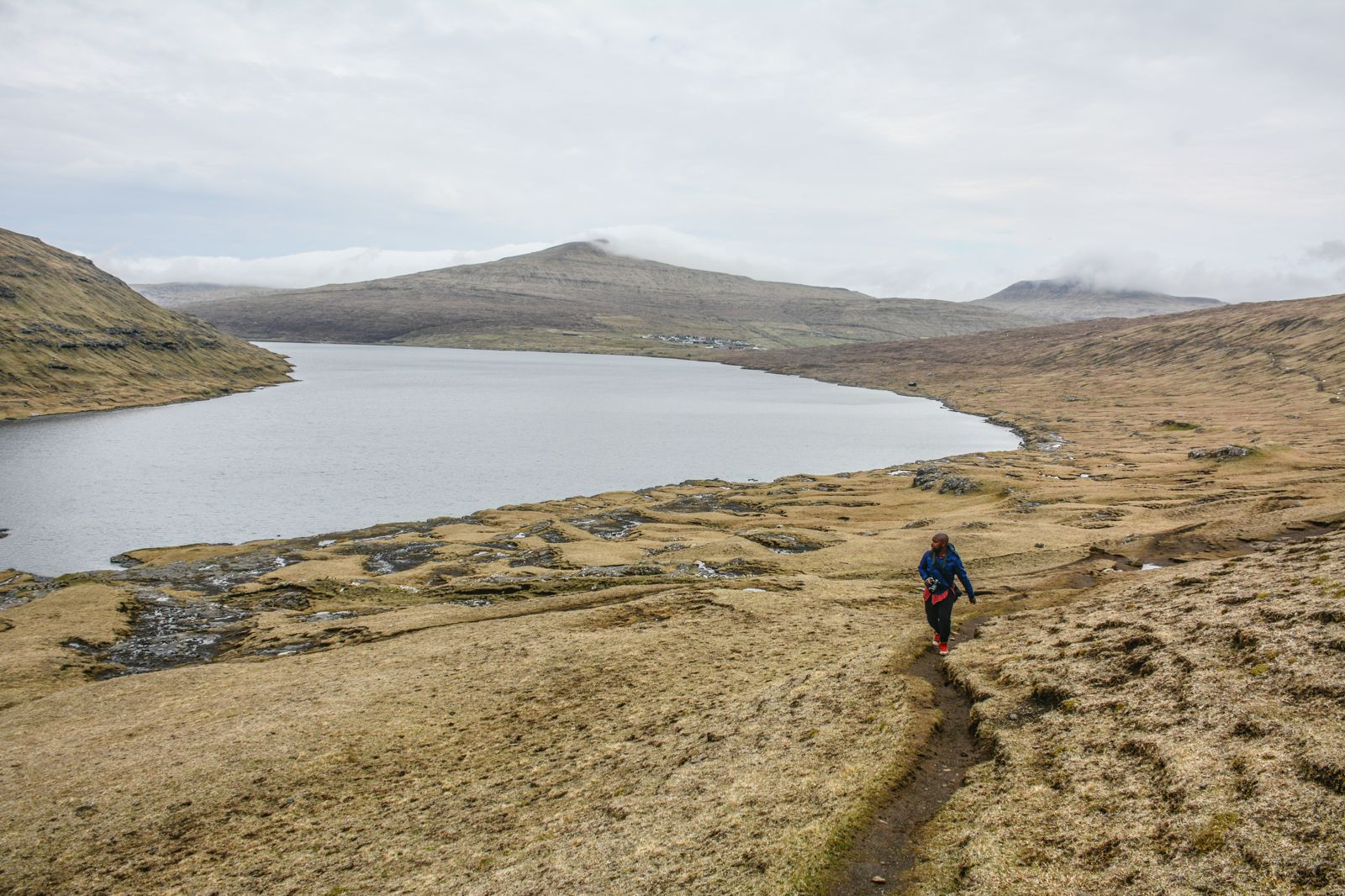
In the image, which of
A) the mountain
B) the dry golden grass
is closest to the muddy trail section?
the dry golden grass

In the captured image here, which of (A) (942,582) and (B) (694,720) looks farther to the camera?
(A) (942,582)

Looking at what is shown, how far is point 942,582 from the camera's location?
20406mm

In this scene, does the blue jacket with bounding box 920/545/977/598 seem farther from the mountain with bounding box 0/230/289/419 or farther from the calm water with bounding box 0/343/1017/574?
the mountain with bounding box 0/230/289/419

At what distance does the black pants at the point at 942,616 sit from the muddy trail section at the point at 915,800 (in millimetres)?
2078

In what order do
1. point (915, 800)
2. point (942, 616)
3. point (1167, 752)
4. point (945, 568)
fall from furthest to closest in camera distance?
point (942, 616) < point (945, 568) < point (915, 800) < point (1167, 752)

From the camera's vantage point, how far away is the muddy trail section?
11547 millimetres

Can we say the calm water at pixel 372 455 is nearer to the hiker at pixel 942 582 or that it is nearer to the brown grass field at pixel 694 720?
the brown grass field at pixel 694 720

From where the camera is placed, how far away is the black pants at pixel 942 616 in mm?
20516

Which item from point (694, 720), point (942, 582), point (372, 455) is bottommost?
point (372, 455)

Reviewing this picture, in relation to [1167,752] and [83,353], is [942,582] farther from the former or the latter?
[83,353]

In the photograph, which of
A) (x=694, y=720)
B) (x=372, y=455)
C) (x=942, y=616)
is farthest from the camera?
(x=372, y=455)

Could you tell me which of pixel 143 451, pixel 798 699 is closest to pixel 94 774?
pixel 798 699

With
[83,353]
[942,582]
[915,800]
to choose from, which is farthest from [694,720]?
[83,353]

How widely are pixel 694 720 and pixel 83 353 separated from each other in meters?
183
